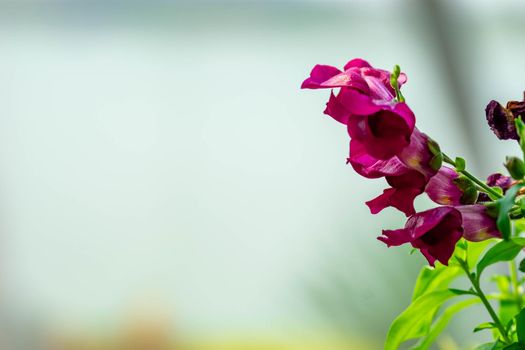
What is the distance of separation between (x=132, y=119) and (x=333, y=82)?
10.8 feet

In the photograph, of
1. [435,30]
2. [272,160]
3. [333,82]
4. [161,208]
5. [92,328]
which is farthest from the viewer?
[272,160]

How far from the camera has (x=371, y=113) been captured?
1.08 ft

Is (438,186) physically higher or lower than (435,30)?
lower

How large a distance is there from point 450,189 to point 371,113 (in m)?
0.07

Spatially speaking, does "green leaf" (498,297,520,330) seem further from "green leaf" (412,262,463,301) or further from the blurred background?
the blurred background

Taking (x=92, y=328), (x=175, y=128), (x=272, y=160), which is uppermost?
(x=175, y=128)

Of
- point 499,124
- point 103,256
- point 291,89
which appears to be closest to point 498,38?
point 291,89

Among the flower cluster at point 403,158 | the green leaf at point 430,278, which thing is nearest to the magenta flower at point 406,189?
the flower cluster at point 403,158

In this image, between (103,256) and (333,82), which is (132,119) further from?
(333,82)

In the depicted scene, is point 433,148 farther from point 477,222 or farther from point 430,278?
point 430,278

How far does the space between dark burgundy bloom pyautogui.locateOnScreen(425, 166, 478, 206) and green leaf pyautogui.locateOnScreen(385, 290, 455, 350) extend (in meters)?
0.08

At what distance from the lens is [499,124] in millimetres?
371

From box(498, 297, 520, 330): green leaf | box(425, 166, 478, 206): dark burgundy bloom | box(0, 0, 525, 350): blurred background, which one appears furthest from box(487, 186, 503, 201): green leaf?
box(0, 0, 525, 350): blurred background

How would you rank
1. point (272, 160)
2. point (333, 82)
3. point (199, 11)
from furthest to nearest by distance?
point (272, 160) < point (199, 11) < point (333, 82)
